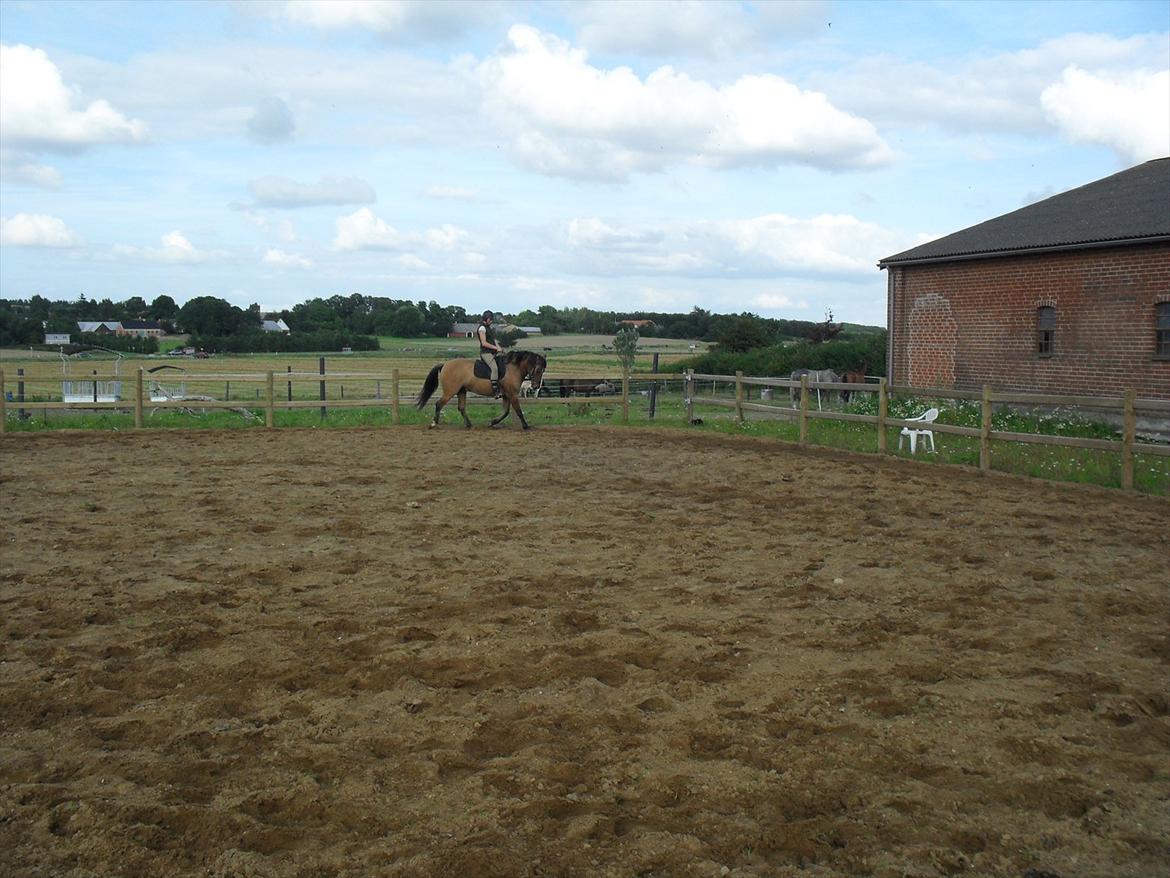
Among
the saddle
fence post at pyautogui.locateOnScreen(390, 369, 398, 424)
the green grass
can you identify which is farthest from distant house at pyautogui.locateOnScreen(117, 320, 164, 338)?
the saddle

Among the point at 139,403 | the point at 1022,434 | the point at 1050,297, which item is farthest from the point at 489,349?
the point at 1050,297

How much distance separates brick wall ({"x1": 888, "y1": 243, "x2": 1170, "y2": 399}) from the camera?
17.4m

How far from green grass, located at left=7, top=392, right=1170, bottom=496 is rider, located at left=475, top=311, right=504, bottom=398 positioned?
1.15 metres

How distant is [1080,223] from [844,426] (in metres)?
6.32

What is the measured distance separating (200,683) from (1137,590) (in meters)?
5.91

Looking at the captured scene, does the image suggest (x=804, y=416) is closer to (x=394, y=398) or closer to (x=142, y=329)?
(x=394, y=398)

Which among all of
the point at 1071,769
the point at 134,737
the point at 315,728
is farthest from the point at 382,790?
the point at 1071,769

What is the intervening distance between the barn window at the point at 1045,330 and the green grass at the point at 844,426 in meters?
1.43

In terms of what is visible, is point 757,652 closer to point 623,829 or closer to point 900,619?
point 900,619

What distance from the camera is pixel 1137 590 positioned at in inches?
269

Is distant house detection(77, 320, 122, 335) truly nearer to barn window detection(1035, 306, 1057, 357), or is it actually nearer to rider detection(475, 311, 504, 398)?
rider detection(475, 311, 504, 398)

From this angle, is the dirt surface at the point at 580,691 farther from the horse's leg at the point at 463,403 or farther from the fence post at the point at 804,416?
the horse's leg at the point at 463,403

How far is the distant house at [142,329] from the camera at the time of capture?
205 feet

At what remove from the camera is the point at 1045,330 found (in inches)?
758
